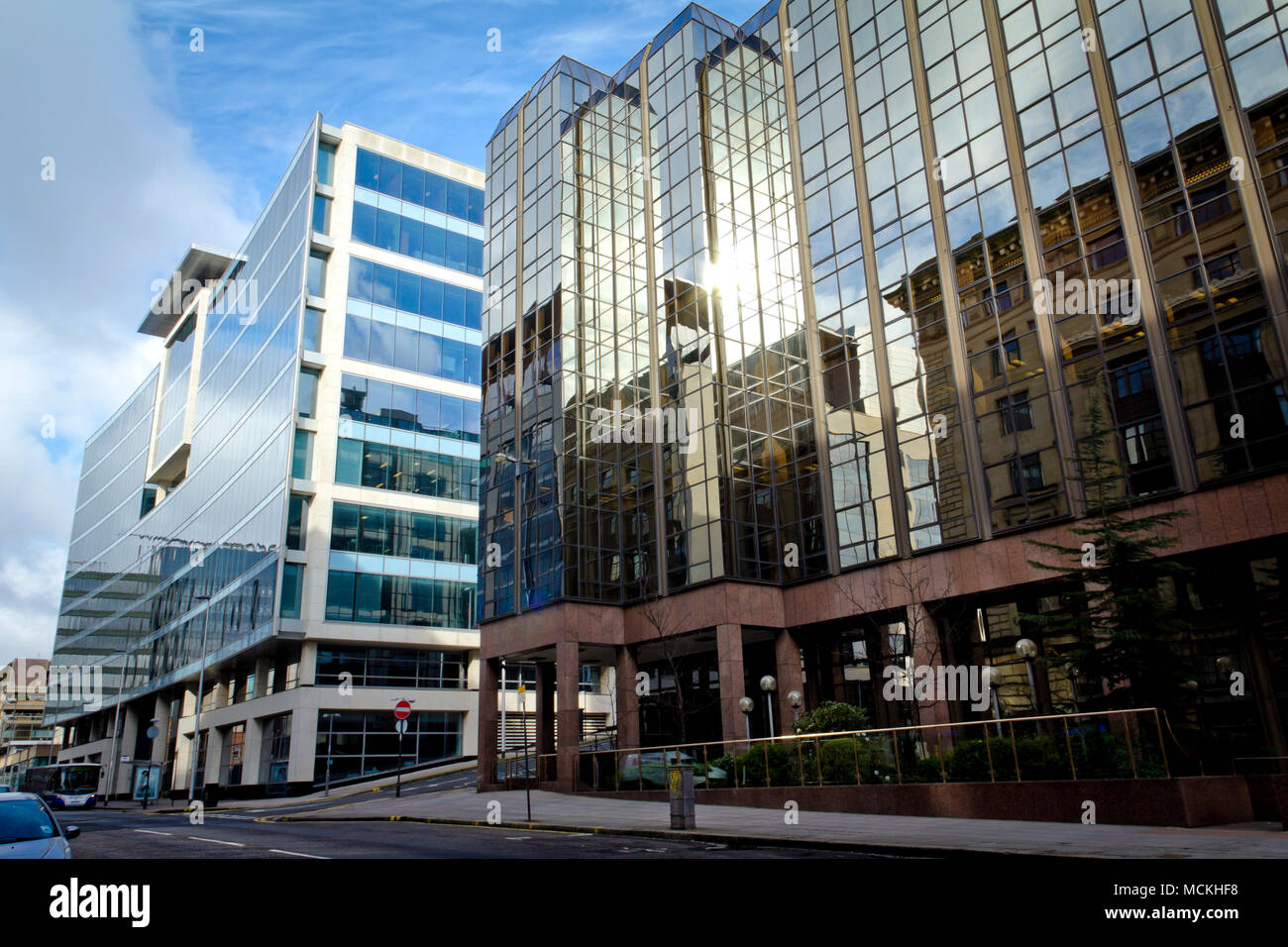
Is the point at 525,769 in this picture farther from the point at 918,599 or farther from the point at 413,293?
the point at 413,293

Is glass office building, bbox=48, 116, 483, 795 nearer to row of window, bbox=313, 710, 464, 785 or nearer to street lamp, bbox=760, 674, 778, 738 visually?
row of window, bbox=313, 710, 464, 785

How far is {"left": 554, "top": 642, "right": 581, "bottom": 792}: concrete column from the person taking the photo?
33969mm

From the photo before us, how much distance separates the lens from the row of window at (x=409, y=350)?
6128cm

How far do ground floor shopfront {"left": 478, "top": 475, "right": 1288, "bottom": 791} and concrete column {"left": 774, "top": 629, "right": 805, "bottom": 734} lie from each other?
0.07 metres

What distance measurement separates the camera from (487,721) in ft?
126

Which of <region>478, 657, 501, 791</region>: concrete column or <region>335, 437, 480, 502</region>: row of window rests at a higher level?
<region>335, 437, 480, 502</region>: row of window

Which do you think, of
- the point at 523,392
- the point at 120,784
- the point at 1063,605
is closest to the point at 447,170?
the point at 523,392

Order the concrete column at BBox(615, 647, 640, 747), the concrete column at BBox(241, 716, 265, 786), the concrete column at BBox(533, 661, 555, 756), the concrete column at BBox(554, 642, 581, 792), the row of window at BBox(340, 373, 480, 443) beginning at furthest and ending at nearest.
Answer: the row of window at BBox(340, 373, 480, 443) → the concrete column at BBox(241, 716, 265, 786) → the concrete column at BBox(533, 661, 555, 756) → the concrete column at BBox(615, 647, 640, 747) → the concrete column at BBox(554, 642, 581, 792)

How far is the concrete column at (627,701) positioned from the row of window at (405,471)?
27.8 metres

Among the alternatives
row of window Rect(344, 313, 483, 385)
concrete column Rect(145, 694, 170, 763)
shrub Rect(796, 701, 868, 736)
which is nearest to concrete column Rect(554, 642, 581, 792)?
shrub Rect(796, 701, 868, 736)

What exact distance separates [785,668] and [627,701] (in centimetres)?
613

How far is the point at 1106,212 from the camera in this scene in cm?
2866
